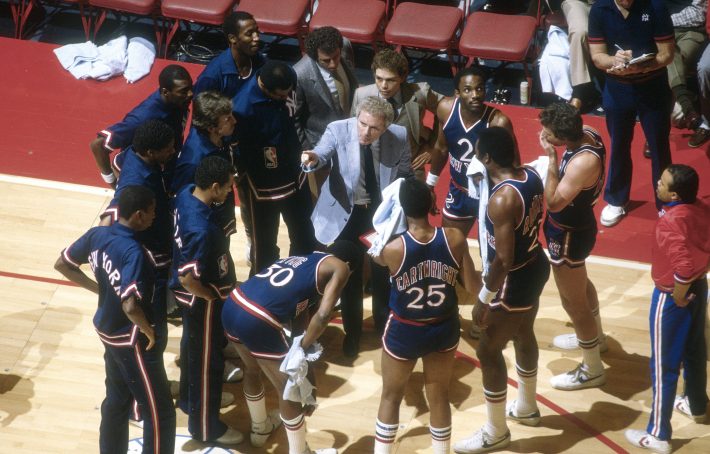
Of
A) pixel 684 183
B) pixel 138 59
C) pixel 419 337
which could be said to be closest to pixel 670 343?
pixel 684 183

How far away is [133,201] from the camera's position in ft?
16.8

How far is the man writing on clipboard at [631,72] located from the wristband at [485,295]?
2491 millimetres

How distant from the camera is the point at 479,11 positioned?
9086 mm

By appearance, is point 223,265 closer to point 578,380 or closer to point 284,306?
point 284,306

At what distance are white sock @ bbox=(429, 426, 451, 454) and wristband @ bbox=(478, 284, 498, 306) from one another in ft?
2.20

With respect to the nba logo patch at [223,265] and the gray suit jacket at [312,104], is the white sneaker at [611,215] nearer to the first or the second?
the gray suit jacket at [312,104]

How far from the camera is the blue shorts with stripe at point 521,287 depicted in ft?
18.1

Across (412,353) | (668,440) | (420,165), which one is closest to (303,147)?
(420,165)

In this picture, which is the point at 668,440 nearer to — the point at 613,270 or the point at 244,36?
the point at 613,270

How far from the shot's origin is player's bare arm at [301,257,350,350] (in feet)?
17.1

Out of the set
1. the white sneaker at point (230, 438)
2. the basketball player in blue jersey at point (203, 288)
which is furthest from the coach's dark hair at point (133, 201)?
the white sneaker at point (230, 438)

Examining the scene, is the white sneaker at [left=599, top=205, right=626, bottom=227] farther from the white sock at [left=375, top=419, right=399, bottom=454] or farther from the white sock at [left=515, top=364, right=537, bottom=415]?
the white sock at [left=375, top=419, right=399, bottom=454]

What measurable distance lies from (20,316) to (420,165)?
2694mm

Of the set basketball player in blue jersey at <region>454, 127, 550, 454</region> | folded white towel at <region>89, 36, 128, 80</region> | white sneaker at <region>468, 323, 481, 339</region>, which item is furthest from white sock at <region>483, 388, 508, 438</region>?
folded white towel at <region>89, 36, 128, 80</region>
